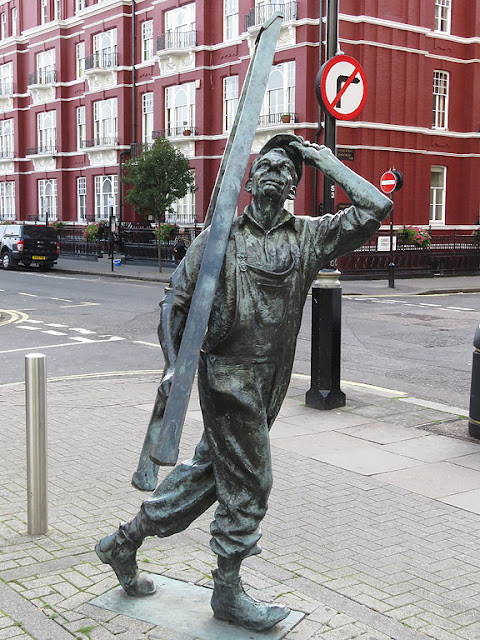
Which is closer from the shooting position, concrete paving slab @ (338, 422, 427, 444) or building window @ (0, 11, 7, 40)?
concrete paving slab @ (338, 422, 427, 444)

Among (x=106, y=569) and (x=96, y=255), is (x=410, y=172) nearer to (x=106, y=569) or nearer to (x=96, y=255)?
(x=96, y=255)

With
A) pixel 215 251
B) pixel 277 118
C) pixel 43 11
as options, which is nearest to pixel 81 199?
pixel 43 11

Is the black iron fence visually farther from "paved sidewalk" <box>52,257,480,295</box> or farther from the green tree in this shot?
the green tree

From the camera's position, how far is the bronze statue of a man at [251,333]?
11.1 feet

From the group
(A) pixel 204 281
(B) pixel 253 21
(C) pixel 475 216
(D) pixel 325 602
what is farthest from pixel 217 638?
(C) pixel 475 216

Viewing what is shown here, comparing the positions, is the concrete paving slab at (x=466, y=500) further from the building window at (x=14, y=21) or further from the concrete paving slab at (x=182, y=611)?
the building window at (x=14, y=21)

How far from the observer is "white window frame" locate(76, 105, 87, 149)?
45781mm

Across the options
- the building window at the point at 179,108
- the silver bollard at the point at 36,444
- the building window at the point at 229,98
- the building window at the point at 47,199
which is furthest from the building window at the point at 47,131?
the silver bollard at the point at 36,444

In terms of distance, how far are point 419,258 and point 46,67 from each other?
93.7 ft

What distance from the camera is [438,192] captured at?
119ft

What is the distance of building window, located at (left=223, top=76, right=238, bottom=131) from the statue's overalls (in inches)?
1297

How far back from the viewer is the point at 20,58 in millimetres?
49875

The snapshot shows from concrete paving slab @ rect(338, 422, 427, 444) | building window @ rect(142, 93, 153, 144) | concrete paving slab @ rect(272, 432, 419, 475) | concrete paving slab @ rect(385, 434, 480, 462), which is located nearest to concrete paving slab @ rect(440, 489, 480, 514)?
concrete paving slab @ rect(272, 432, 419, 475)

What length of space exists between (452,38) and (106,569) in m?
35.8
